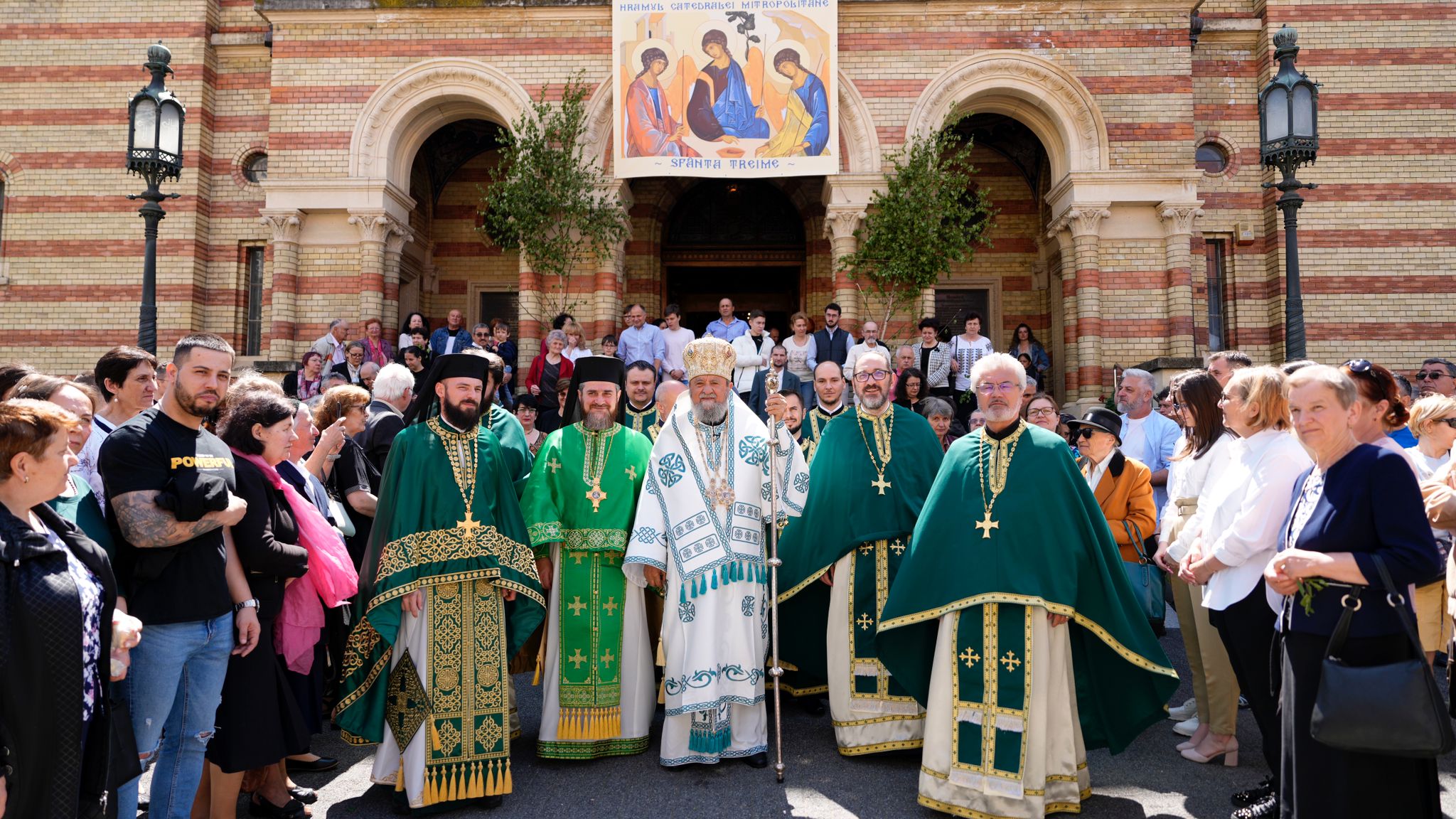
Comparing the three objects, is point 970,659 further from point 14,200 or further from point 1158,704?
point 14,200

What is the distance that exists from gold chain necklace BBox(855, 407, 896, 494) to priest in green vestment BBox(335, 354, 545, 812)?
80.5 inches

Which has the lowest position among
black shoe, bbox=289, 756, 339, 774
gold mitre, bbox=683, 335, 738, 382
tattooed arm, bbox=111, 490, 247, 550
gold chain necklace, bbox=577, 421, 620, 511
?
black shoe, bbox=289, 756, 339, 774

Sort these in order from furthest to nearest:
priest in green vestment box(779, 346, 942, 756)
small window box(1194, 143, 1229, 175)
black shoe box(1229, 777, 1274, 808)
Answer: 1. small window box(1194, 143, 1229, 175)
2. priest in green vestment box(779, 346, 942, 756)
3. black shoe box(1229, 777, 1274, 808)

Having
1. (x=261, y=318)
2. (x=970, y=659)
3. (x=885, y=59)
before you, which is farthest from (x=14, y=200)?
(x=970, y=659)

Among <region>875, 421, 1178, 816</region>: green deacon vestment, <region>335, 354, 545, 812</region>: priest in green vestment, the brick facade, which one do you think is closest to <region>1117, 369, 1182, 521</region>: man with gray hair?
<region>875, 421, 1178, 816</region>: green deacon vestment

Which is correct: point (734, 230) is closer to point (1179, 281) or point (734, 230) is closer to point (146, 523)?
point (1179, 281)

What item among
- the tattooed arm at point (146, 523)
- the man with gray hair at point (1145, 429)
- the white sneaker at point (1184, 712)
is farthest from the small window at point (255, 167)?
the white sneaker at point (1184, 712)

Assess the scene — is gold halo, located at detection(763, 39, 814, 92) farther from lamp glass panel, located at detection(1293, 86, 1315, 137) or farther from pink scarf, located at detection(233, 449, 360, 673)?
pink scarf, located at detection(233, 449, 360, 673)

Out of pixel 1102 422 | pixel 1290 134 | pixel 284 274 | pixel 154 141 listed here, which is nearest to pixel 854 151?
pixel 1290 134

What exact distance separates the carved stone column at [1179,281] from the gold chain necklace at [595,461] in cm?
1101

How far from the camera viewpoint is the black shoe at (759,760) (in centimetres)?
505

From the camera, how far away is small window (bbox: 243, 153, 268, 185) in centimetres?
1540

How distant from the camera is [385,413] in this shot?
609 cm

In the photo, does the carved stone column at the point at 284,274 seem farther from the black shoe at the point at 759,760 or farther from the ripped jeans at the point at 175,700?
the black shoe at the point at 759,760
